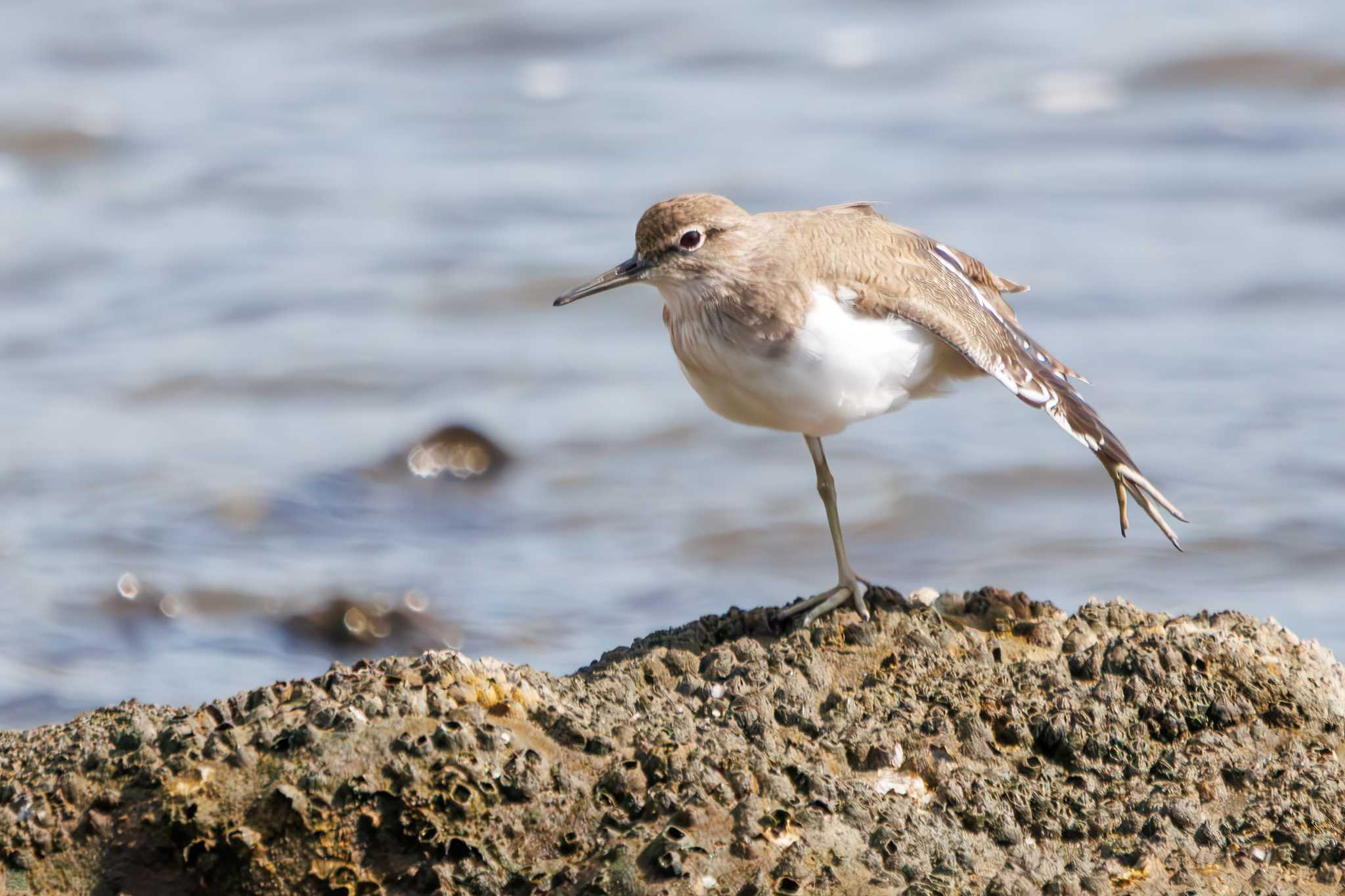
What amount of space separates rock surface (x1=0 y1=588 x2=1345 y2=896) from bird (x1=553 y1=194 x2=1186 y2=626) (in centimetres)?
81

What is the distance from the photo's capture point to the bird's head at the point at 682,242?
509 cm

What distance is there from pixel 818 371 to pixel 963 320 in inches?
23.7

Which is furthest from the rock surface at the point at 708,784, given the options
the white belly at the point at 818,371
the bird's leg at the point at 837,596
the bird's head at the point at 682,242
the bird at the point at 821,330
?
the bird's head at the point at 682,242

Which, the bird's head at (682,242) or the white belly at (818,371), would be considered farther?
the bird's head at (682,242)

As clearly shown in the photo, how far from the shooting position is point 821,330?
4875 millimetres

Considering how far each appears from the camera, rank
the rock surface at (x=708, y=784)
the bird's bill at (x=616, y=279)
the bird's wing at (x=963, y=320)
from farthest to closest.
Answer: the bird's bill at (x=616, y=279) → the bird's wing at (x=963, y=320) → the rock surface at (x=708, y=784)

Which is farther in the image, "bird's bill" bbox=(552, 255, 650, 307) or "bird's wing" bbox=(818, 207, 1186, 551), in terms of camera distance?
"bird's bill" bbox=(552, 255, 650, 307)

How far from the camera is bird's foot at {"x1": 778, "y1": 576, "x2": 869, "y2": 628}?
4.91 meters

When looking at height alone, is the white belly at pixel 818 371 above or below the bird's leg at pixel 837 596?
above

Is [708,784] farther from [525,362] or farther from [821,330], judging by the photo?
[525,362]

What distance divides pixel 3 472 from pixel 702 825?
6.99 meters

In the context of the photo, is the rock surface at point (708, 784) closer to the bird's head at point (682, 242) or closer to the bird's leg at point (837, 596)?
the bird's leg at point (837, 596)

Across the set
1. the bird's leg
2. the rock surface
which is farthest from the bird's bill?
the rock surface

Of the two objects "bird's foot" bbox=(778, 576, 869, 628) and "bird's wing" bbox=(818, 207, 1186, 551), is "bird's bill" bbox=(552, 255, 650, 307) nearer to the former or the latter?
"bird's wing" bbox=(818, 207, 1186, 551)
